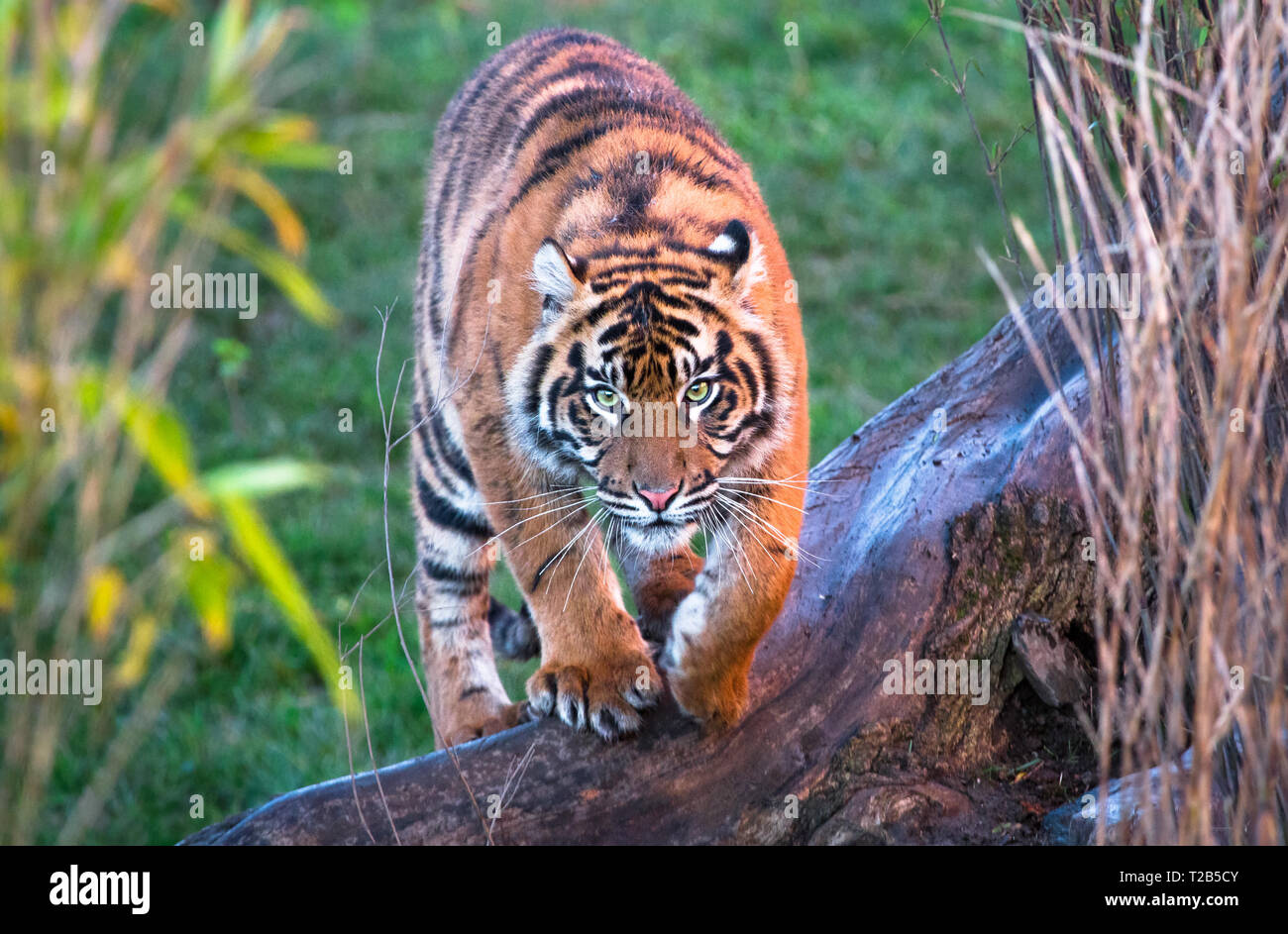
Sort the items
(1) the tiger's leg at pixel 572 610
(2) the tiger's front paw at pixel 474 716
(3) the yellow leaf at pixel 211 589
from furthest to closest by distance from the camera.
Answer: (2) the tiger's front paw at pixel 474 716, (1) the tiger's leg at pixel 572 610, (3) the yellow leaf at pixel 211 589

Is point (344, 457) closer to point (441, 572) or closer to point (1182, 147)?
point (441, 572)

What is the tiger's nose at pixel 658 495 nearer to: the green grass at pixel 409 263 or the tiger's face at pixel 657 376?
the tiger's face at pixel 657 376

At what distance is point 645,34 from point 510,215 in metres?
6.16

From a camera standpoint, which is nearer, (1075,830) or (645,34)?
(1075,830)

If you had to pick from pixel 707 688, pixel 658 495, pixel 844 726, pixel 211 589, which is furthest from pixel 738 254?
pixel 211 589

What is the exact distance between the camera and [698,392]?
2926mm

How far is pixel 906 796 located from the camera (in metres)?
2.82

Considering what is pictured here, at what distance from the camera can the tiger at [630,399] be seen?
2859 millimetres

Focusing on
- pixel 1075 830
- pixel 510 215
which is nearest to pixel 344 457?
pixel 510 215

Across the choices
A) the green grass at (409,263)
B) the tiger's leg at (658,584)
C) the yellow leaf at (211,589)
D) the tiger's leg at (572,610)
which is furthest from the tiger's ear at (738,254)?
the green grass at (409,263)

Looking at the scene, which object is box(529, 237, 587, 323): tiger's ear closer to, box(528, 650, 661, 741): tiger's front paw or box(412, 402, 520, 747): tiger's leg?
box(528, 650, 661, 741): tiger's front paw

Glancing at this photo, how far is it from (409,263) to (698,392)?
202 inches

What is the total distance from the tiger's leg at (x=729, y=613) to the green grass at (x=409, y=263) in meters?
1.83
